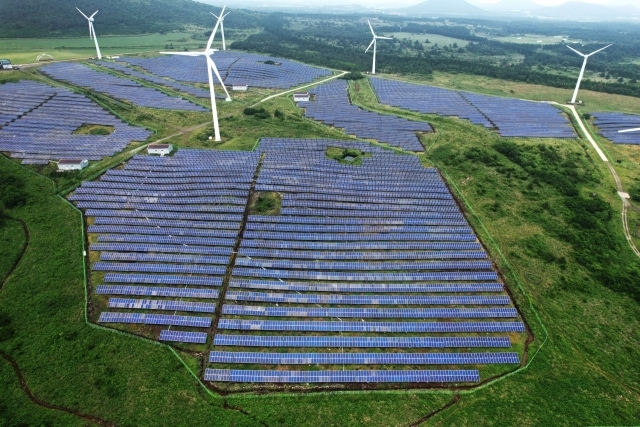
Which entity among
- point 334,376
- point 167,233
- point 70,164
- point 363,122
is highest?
point 363,122

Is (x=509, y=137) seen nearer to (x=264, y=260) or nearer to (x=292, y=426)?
(x=264, y=260)

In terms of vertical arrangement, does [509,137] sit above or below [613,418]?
above

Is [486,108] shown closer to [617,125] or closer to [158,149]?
[617,125]

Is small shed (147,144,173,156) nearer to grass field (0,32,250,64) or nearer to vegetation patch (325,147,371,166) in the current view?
vegetation patch (325,147,371,166)

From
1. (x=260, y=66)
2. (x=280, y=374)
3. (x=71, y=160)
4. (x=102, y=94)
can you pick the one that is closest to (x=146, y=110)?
(x=102, y=94)

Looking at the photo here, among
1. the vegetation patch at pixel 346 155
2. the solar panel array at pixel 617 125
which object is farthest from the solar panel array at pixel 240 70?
the solar panel array at pixel 617 125

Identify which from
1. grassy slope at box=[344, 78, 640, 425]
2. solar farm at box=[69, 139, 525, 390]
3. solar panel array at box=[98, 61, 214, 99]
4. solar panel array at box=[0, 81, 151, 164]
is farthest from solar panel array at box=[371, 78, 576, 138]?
solar panel array at box=[0, 81, 151, 164]

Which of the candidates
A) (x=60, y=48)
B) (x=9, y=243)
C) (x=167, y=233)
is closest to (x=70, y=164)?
(x=9, y=243)
